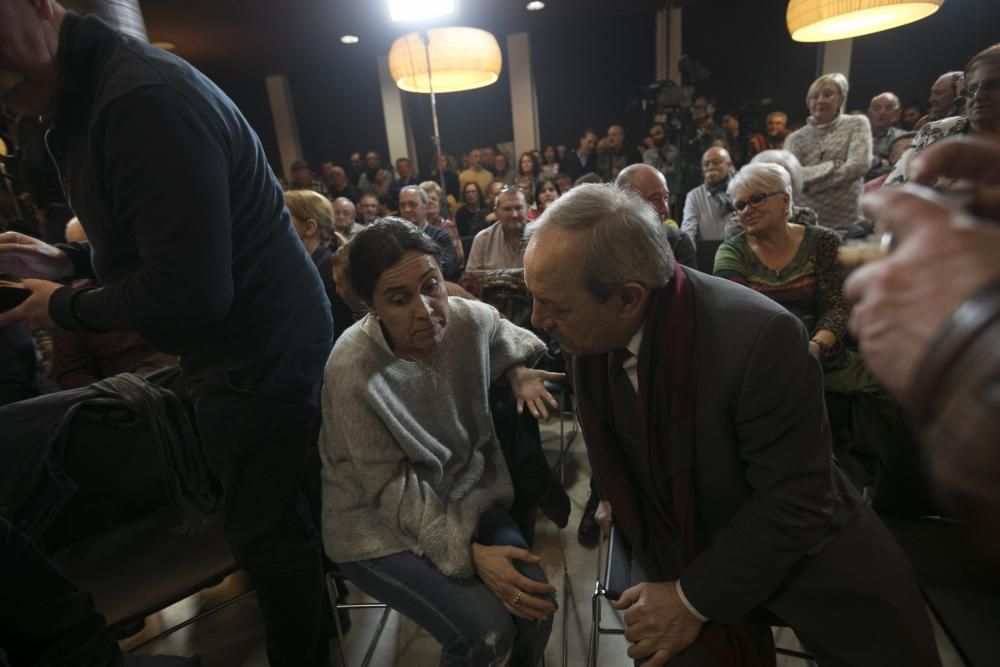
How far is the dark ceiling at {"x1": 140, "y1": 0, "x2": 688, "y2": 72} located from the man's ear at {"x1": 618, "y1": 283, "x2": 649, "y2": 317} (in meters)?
5.96

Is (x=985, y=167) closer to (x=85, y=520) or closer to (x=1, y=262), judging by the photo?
(x=1, y=262)

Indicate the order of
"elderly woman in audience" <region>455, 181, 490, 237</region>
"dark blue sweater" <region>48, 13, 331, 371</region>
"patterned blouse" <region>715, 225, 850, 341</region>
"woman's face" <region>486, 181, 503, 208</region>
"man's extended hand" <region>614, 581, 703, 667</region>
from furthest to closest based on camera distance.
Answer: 1. "elderly woman in audience" <region>455, 181, 490, 237</region>
2. "woman's face" <region>486, 181, 503, 208</region>
3. "patterned blouse" <region>715, 225, 850, 341</region>
4. "man's extended hand" <region>614, 581, 703, 667</region>
5. "dark blue sweater" <region>48, 13, 331, 371</region>

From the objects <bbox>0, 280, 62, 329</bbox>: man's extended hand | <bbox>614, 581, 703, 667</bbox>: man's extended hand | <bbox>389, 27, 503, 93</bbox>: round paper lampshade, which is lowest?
<bbox>614, 581, 703, 667</bbox>: man's extended hand

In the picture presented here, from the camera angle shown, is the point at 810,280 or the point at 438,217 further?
the point at 438,217

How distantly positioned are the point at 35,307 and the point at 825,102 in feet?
12.5

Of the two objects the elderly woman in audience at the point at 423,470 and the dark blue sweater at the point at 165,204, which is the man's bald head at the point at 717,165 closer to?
the elderly woman in audience at the point at 423,470

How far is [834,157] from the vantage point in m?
3.04

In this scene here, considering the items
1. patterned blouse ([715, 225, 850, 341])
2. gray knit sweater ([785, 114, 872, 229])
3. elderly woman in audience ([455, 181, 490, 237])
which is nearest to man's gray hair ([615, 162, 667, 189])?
patterned blouse ([715, 225, 850, 341])

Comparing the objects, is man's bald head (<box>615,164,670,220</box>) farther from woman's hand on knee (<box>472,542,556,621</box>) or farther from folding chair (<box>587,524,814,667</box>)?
woman's hand on knee (<box>472,542,556,621</box>)

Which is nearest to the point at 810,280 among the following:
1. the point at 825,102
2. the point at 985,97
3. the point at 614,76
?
A: the point at 985,97

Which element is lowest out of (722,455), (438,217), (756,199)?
(722,455)

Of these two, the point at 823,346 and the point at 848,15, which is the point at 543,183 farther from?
the point at 823,346

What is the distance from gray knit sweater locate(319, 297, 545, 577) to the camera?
1.12 metres

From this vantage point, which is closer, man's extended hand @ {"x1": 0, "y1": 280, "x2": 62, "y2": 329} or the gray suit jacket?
the gray suit jacket
